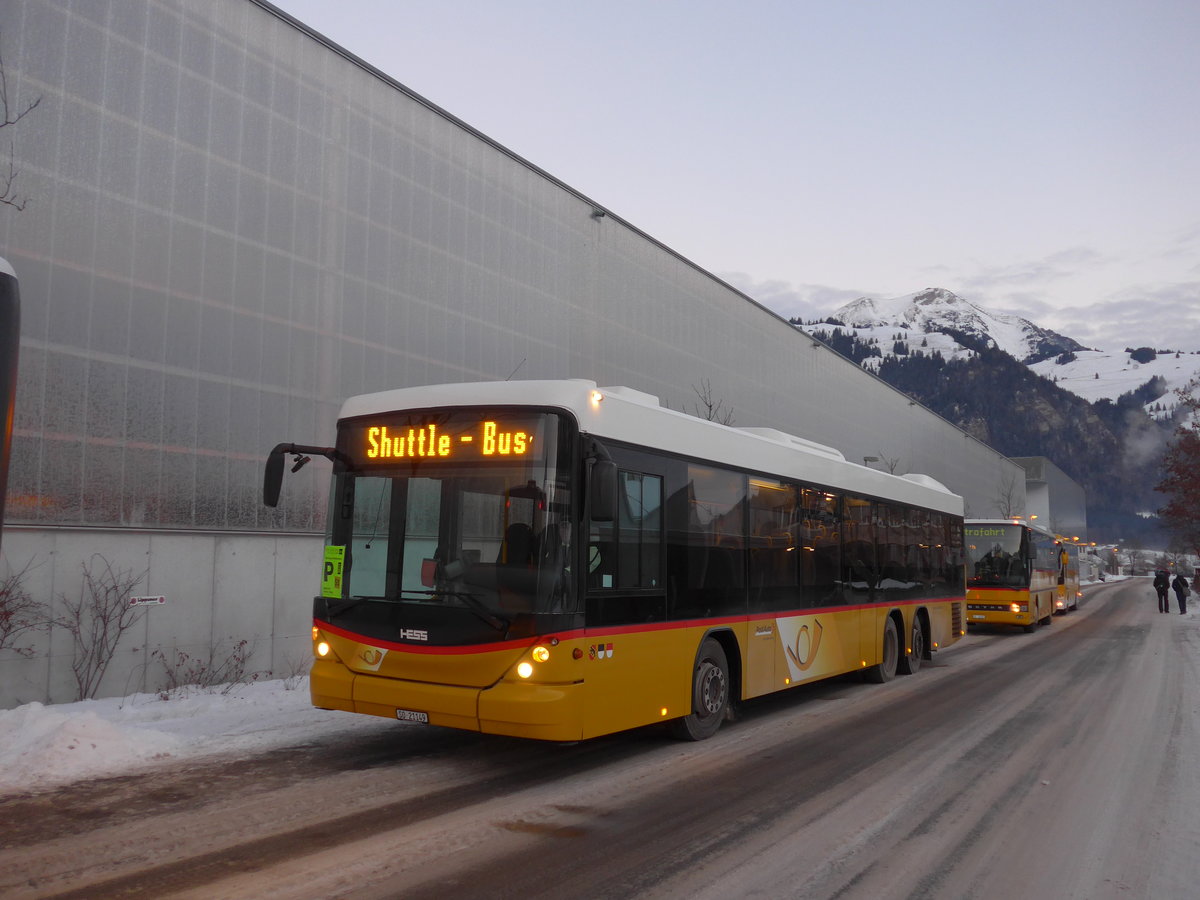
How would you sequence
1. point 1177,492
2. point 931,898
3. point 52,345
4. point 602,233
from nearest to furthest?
point 931,898
point 52,345
point 602,233
point 1177,492

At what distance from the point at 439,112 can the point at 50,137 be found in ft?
24.3

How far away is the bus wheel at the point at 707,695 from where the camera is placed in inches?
356

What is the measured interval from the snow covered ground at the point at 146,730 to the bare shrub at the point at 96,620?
37cm

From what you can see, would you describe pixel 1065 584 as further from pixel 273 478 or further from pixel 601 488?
pixel 273 478

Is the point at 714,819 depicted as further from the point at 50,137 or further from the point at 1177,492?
the point at 1177,492

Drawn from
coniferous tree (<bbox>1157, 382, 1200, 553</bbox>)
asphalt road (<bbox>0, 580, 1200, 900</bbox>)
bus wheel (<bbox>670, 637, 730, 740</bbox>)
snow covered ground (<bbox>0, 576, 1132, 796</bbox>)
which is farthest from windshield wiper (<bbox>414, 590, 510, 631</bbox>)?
Answer: coniferous tree (<bbox>1157, 382, 1200, 553</bbox>)

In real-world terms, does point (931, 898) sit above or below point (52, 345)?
below

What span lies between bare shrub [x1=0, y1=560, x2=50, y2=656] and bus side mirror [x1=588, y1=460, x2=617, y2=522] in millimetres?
6888

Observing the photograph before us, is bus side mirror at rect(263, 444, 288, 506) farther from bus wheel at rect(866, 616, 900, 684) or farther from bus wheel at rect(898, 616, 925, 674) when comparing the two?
bus wheel at rect(898, 616, 925, 674)

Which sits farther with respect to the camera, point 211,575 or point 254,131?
point 254,131

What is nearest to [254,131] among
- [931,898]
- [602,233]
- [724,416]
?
[602,233]

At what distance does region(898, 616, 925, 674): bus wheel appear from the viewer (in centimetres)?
1528

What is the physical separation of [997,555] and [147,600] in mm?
22202

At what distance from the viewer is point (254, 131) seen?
1350cm
